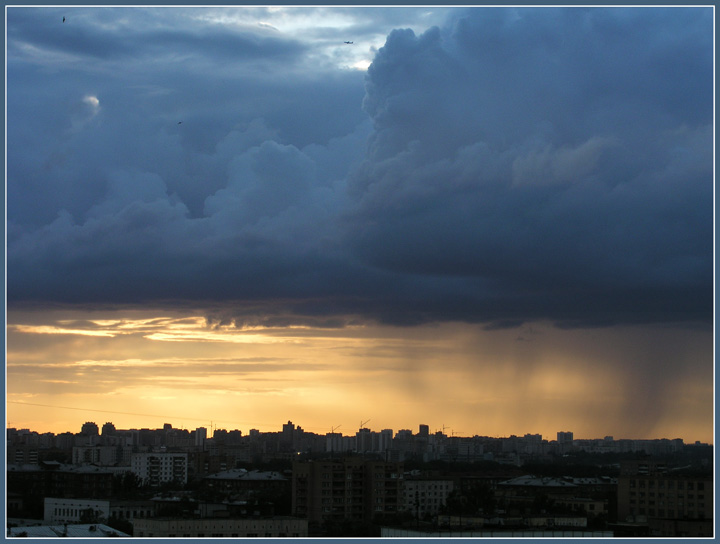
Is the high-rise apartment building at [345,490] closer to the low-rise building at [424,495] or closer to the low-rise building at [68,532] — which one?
the low-rise building at [424,495]

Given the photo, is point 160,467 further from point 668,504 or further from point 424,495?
Answer: point 668,504

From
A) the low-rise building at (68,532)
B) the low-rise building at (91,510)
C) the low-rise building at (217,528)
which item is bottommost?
the low-rise building at (91,510)

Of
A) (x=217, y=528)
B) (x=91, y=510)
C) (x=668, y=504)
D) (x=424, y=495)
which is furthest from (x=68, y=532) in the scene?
(x=424, y=495)

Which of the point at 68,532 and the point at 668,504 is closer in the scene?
the point at 68,532

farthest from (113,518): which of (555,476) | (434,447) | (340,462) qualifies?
(434,447)

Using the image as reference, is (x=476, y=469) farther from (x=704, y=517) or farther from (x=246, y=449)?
(x=704, y=517)

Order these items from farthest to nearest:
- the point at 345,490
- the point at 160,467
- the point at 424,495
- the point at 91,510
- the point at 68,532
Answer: the point at 160,467
the point at 424,495
the point at 345,490
the point at 91,510
the point at 68,532

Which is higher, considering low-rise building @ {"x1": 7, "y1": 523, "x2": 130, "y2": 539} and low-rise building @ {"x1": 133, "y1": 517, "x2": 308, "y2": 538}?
low-rise building @ {"x1": 133, "y1": 517, "x2": 308, "y2": 538}

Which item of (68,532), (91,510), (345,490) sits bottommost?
(91,510)

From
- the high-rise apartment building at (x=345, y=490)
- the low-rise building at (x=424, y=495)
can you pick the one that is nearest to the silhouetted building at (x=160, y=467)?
the low-rise building at (x=424, y=495)

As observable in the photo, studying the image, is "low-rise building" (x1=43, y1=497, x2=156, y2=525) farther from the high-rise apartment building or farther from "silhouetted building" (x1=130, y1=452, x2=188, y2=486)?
"silhouetted building" (x1=130, y1=452, x2=188, y2=486)

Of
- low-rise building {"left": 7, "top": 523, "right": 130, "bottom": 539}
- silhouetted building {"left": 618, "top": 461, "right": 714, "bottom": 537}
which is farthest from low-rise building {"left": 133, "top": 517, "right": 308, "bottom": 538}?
silhouetted building {"left": 618, "top": 461, "right": 714, "bottom": 537}

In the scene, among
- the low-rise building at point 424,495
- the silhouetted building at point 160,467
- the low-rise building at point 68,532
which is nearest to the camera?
the low-rise building at point 68,532

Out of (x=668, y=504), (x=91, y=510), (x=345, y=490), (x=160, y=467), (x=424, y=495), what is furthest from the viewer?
(x=160, y=467)
